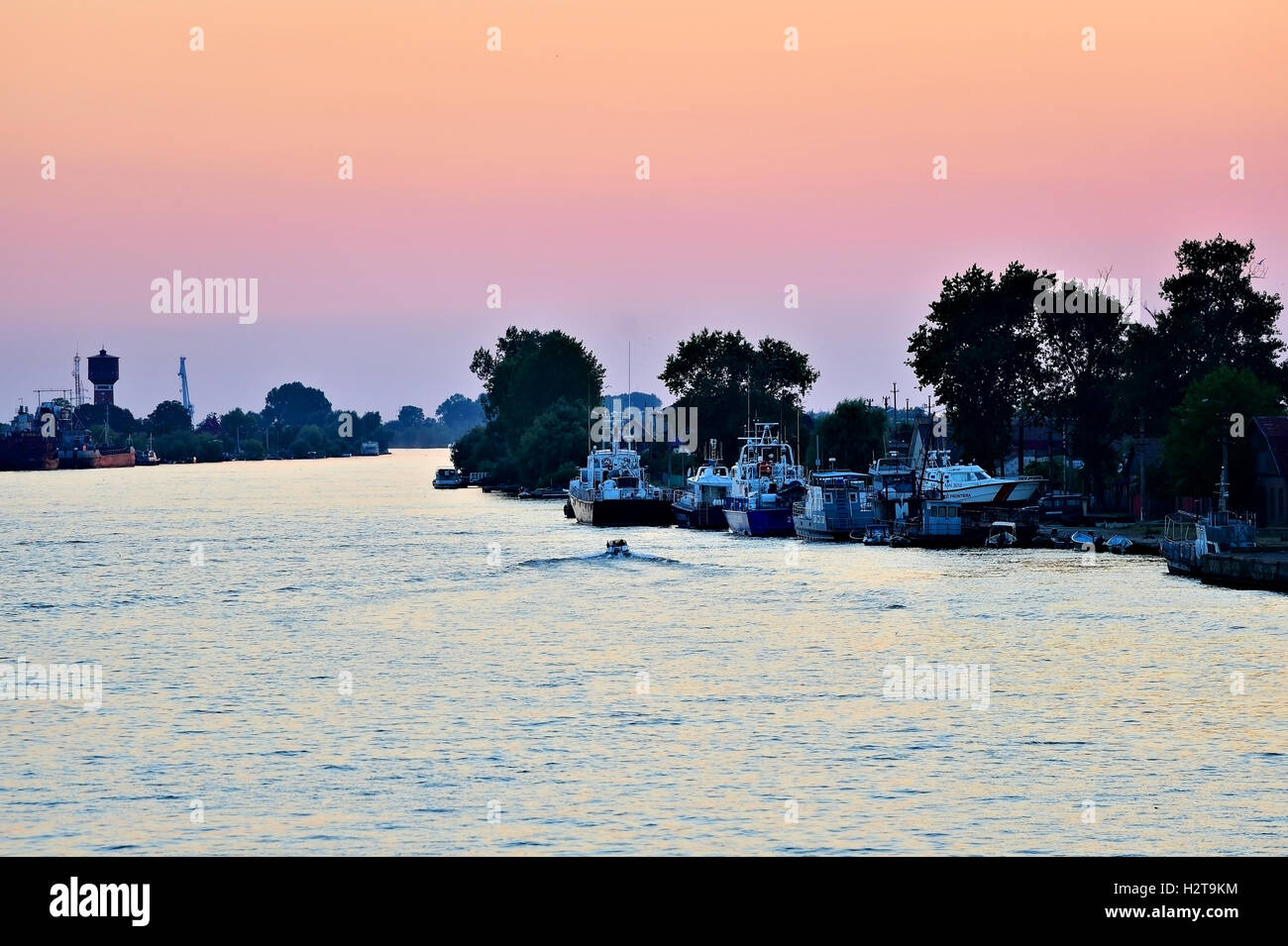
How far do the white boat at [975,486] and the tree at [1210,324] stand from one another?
978 centimetres

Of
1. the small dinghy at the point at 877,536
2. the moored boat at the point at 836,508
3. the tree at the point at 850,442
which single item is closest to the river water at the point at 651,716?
the small dinghy at the point at 877,536

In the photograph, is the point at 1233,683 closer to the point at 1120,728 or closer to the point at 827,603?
the point at 1120,728

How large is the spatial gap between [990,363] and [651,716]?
99689mm

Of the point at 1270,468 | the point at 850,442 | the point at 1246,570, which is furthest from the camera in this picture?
the point at 850,442

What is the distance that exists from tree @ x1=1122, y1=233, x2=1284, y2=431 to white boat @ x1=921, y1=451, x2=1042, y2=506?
9.78 metres

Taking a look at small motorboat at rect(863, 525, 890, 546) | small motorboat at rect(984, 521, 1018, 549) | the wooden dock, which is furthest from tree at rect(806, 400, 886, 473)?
the wooden dock

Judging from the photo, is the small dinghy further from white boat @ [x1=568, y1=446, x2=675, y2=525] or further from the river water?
white boat @ [x1=568, y1=446, x2=675, y2=525]

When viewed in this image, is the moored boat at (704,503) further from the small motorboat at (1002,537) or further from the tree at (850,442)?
the tree at (850,442)

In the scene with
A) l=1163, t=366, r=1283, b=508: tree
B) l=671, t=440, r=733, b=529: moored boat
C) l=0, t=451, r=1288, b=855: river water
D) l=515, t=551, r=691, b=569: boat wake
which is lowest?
l=0, t=451, r=1288, b=855: river water

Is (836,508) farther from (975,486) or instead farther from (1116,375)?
(1116,375)

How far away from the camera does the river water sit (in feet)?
95.5

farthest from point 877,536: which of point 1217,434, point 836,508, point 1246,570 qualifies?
point 1246,570

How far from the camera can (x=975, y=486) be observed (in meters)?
120
